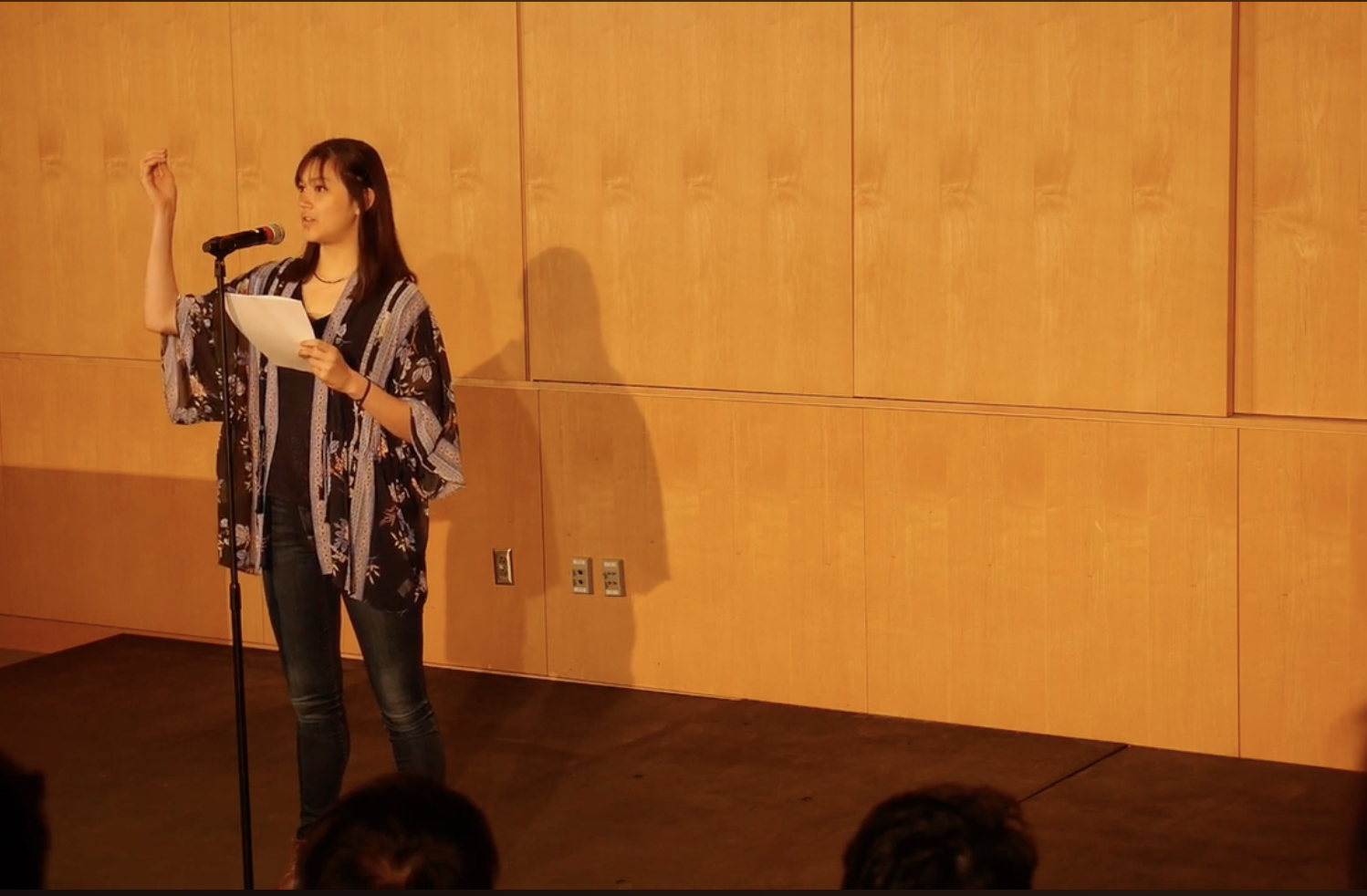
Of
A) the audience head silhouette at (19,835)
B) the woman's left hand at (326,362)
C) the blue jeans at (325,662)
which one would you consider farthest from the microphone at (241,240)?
the audience head silhouette at (19,835)

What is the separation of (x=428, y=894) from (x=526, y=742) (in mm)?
3072

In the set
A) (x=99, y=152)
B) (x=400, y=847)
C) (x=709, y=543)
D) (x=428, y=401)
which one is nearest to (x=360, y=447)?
(x=428, y=401)

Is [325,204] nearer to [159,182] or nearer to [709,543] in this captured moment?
[159,182]

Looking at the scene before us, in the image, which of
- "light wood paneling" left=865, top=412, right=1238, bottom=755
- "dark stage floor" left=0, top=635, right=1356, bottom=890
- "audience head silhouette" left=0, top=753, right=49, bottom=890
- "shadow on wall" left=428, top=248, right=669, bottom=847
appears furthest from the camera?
"shadow on wall" left=428, top=248, right=669, bottom=847

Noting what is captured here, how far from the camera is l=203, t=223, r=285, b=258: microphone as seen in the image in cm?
360

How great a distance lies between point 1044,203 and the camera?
15.5 feet

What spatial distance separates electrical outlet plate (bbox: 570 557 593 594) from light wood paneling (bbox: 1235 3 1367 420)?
1.90m

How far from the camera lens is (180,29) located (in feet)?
19.3

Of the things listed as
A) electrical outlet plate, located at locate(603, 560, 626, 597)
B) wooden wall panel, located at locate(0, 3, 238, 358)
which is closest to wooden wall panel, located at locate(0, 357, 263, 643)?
wooden wall panel, located at locate(0, 3, 238, 358)

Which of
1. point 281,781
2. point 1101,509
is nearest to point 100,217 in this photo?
point 281,781

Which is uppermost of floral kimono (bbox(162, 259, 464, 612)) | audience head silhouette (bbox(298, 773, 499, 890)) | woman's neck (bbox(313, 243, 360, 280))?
woman's neck (bbox(313, 243, 360, 280))

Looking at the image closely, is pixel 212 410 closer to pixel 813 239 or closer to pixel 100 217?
pixel 813 239

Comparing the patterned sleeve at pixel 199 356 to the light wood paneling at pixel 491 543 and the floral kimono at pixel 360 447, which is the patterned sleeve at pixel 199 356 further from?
the light wood paneling at pixel 491 543

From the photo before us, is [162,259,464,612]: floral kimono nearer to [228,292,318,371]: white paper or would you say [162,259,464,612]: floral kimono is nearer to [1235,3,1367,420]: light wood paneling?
[228,292,318,371]: white paper
